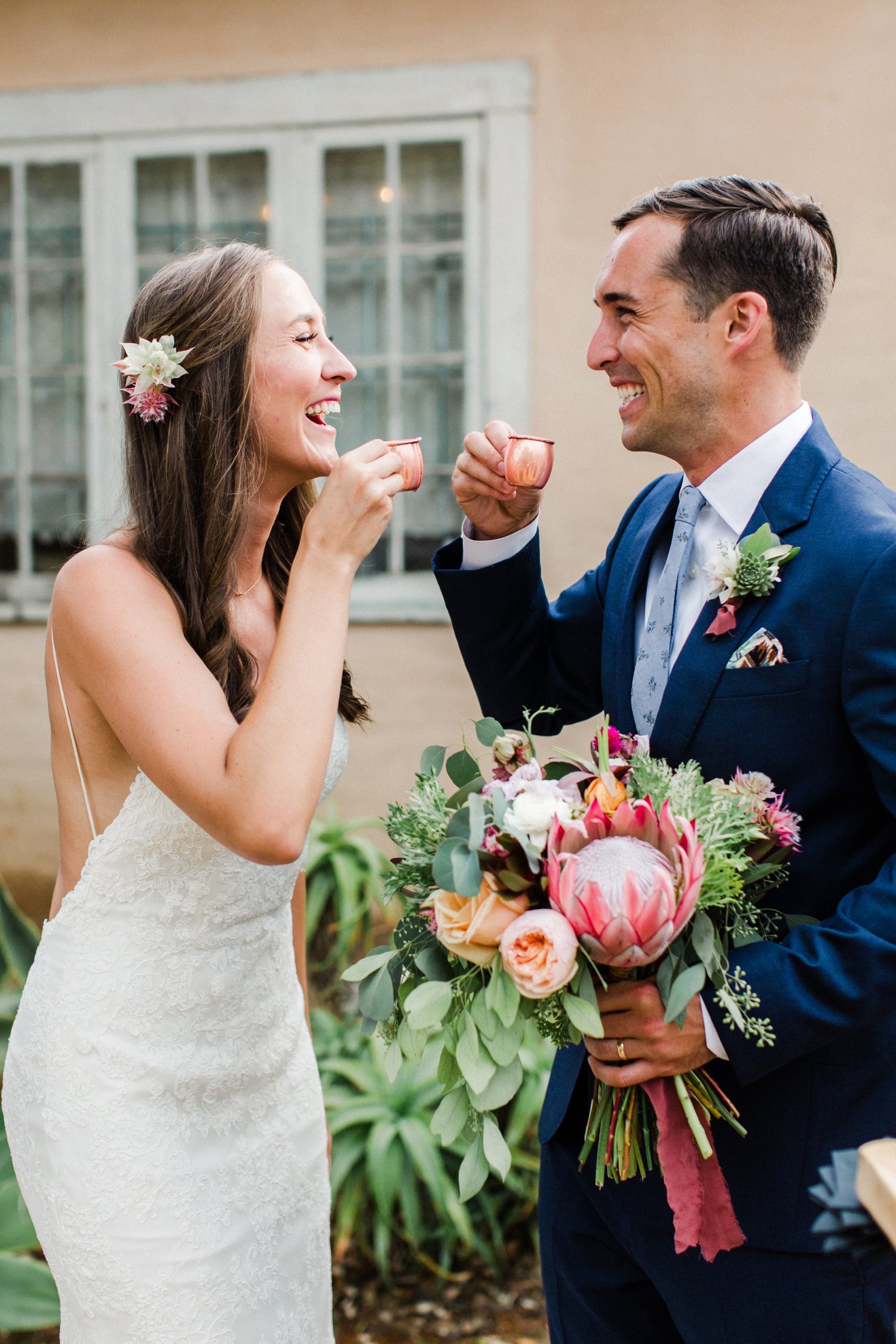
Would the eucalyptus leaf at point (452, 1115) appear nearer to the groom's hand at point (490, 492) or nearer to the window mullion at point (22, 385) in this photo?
the groom's hand at point (490, 492)

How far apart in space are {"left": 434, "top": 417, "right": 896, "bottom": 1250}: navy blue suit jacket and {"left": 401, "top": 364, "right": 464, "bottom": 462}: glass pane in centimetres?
305

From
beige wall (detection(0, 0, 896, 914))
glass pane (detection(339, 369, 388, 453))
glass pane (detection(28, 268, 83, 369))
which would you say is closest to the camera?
beige wall (detection(0, 0, 896, 914))

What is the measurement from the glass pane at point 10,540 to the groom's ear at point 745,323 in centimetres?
402

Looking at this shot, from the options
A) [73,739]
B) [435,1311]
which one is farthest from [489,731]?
[435,1311]

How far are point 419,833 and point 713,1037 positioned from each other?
0.50 metres

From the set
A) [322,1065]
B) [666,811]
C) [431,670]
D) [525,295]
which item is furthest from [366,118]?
[666,811]

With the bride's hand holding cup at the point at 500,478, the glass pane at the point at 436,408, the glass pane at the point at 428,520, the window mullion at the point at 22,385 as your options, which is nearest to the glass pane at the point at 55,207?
the window mullion at the point at 22,385

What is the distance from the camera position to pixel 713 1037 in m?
1.56

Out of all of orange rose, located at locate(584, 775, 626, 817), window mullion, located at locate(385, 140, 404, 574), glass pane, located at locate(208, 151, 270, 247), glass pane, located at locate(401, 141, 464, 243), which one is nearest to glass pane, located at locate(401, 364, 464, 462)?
window mullion, located at locate(385, 140, 404, 574)

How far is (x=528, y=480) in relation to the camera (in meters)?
2.02

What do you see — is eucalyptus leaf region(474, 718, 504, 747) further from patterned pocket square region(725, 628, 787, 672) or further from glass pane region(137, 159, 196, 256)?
glass pane region(137, 159, 196, 256)

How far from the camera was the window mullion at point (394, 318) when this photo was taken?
4.62 meters

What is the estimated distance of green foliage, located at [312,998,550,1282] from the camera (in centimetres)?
323

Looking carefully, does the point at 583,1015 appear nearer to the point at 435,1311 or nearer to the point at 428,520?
the point at 435,1311
